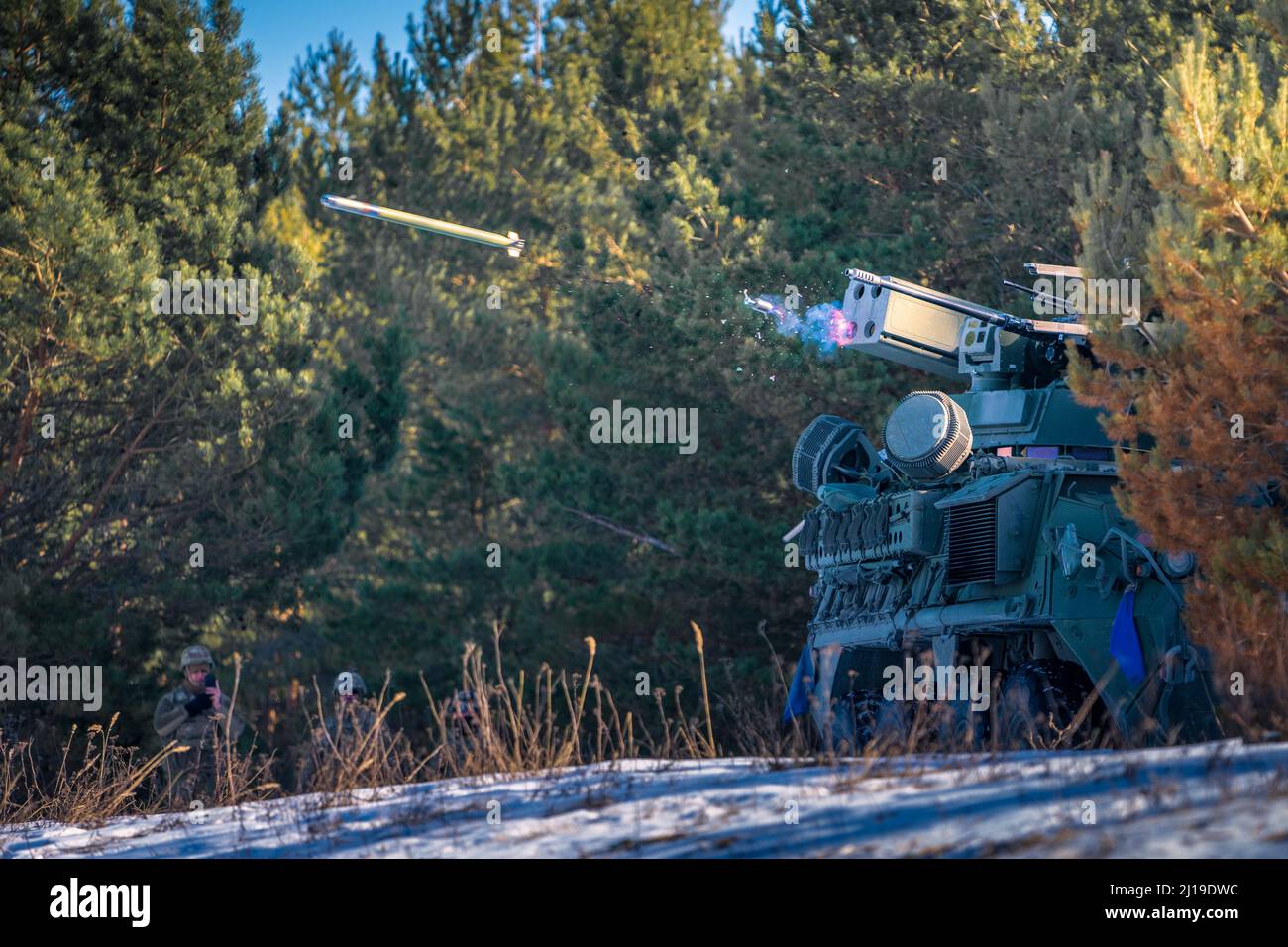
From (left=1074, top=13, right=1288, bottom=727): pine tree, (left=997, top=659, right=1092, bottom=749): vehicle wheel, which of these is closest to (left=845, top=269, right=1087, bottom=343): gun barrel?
(left=1074, top=13, right=1288, bottom=727): pine tree

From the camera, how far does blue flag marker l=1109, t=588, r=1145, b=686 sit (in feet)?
38.2

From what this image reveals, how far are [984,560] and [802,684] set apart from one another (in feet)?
13.1

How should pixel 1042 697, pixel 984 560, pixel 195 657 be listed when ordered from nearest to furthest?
1. pixel 1042 697
2. pixel 984 560
3. pixel 195 657

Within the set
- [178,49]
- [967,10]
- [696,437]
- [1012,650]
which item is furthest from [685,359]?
[1012,650]

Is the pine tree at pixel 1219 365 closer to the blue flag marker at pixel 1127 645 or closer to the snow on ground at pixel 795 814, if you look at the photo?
the blue flag marker at pixel 1127 645

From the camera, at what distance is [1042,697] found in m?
11.9

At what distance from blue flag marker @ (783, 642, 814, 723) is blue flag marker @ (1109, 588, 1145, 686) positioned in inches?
184

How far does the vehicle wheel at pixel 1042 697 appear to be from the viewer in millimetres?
11695

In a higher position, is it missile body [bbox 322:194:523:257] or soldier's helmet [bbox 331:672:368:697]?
missile body [bbox 322:194:523:257]

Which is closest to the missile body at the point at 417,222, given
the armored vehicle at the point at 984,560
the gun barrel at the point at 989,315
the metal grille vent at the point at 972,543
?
the armored vehicle at the point at 984,560

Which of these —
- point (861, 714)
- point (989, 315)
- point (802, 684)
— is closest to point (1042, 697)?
point (861, 714)

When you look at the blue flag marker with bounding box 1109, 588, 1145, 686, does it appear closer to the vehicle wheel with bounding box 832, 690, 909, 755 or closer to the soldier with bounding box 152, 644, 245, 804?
the vehicle wheel with bounding box 832, 690, 909, 755

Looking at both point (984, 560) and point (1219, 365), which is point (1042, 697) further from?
point (1219, 365)
